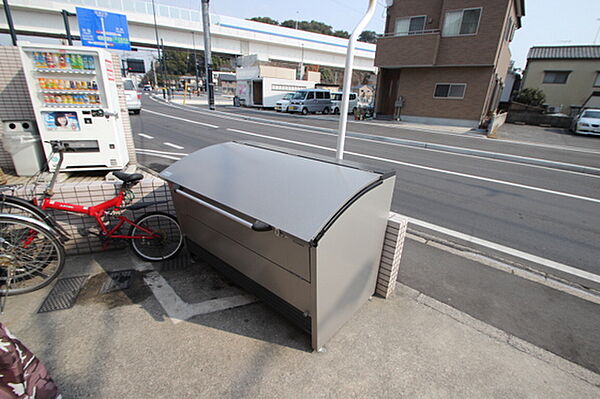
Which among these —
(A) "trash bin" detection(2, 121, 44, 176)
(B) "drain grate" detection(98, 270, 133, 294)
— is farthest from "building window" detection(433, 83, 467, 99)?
(B) "drain grate" detection(98, 270, 133, 294)

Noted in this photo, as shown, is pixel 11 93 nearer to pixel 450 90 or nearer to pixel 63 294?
pixel 63 294

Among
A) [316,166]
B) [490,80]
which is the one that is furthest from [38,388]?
[490,80]

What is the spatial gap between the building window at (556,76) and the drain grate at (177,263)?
3451 cm

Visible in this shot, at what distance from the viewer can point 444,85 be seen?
1778cm

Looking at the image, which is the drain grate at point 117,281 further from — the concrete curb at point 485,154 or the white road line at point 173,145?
the concrete curb at point 485,154

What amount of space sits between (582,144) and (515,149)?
473 centimetres

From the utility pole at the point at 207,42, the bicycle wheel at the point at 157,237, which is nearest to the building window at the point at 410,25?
the utility pole at the point at 207,42

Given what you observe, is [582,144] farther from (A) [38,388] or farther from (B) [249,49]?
(B) [249,49]

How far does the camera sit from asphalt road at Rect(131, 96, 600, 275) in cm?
427

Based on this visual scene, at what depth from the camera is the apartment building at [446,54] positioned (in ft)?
51.0

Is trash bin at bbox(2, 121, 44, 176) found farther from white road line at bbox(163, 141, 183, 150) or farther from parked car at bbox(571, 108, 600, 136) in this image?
parked car at bbox(571, 108, 600, 136)

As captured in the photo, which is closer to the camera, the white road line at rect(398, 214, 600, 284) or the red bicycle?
the red bicycle

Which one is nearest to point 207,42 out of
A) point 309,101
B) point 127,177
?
point 309,101

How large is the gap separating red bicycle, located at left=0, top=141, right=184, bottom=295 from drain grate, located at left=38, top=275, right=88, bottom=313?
0.39 feet
